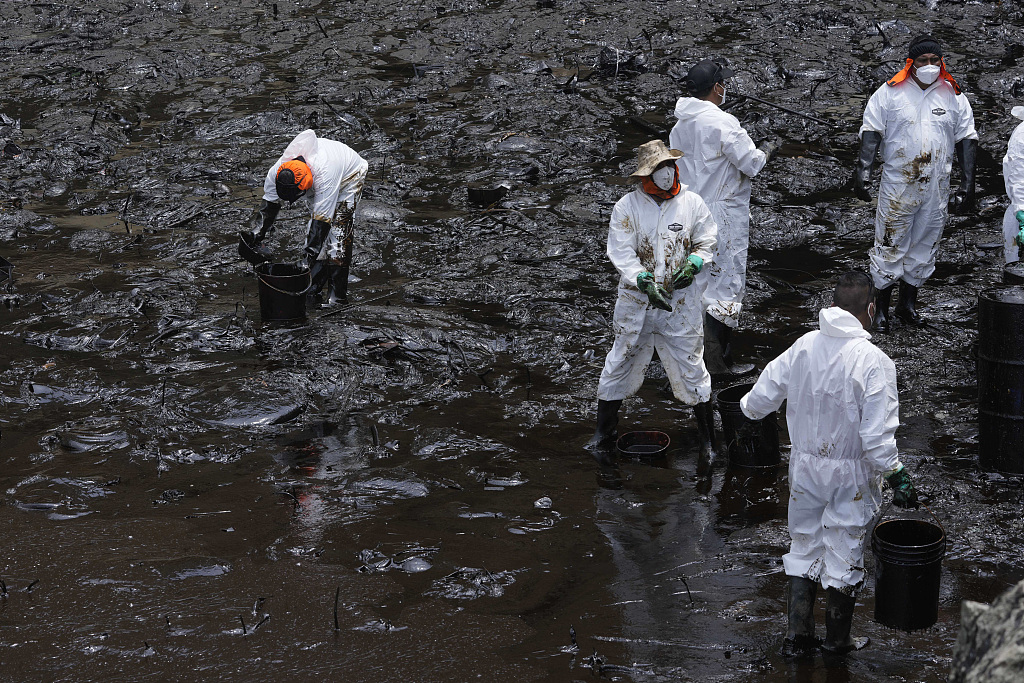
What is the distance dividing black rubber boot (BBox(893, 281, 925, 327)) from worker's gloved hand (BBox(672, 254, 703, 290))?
9.12 ft

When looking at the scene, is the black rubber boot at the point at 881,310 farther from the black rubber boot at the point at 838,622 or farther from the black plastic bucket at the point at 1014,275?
the black rubber boot at the point at 838,622

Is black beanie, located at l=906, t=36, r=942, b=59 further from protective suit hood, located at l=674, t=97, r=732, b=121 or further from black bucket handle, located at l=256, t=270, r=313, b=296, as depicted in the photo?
black bucket handle, located at l=256, t=270, r=313, b=296

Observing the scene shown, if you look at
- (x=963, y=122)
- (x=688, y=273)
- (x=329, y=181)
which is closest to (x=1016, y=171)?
(x=963, y=122)

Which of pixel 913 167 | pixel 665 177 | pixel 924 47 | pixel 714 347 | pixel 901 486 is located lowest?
pixel 901 486

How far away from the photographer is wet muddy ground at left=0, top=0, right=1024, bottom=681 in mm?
4492

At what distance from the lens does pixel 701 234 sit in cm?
595

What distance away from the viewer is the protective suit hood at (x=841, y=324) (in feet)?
13.3

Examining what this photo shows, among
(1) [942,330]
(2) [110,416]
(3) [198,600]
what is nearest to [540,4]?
(1) [942,330]

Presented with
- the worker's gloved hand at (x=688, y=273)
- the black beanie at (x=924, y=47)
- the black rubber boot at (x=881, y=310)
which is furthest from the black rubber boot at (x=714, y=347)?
the black beanie at (x=924, y=47)

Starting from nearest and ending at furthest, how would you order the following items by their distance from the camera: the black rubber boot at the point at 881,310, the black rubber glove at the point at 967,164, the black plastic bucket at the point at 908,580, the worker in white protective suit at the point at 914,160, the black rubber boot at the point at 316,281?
the black plastic bucket at the point at 908,580, the worker in white protective suit at the point at 914,160, the black rubber glove at the point at 967,164, the black rubber boot at the point at 881,310, the black rubber boot at the point at 316,281

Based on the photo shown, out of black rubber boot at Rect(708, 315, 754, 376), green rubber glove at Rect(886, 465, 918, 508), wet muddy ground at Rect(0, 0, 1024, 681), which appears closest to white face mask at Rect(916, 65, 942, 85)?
wet muddy ground at Rect(0, 0, 1024, 681)

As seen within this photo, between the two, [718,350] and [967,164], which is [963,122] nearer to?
[967,164]

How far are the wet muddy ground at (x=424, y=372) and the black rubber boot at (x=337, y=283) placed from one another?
0.32 meters

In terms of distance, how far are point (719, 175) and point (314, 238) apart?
333 cm
